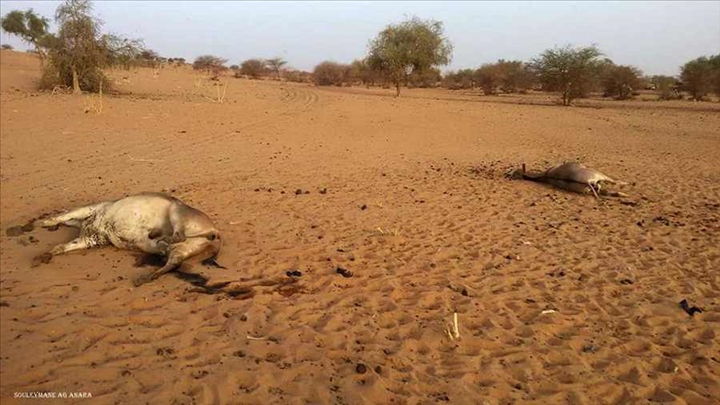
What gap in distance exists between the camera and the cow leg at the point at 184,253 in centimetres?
485

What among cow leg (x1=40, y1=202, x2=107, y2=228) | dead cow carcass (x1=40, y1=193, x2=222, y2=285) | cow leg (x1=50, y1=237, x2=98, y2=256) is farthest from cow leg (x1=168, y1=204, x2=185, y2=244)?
cow leg (x1=40, y1=202, x2=107, y2=228)

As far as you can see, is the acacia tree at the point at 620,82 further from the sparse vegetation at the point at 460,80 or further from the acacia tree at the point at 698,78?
the sparse vegetation at the point at 460,80

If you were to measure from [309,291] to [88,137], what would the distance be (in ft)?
32.4

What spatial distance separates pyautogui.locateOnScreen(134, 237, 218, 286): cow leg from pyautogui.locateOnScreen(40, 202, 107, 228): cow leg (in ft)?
4.96

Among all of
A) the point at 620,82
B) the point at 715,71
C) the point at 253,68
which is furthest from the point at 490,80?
the point at 253,68

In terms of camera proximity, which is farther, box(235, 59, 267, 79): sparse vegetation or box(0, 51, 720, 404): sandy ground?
box(235, 59, 267, 79): sparse vegetation

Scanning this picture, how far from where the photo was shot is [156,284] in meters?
4.85

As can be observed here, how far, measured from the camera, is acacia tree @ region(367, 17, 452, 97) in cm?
3344

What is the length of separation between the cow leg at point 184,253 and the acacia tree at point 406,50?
95.2 ft

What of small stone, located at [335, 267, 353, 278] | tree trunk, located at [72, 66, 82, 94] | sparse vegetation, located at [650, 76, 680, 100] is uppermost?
sparse vegetation, located at [650, 76, 680, 100]

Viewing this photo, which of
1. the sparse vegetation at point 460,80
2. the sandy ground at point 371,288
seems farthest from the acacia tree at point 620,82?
the sandy ground at point 371,288

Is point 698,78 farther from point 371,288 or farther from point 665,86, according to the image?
point 371,288

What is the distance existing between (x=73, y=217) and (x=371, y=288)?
3.79 meters

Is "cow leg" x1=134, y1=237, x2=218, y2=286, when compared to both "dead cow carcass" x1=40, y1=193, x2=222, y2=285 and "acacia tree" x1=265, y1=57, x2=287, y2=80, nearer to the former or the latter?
"dead cow carcass" x1=40, y1=193, x2=222, y2=285
